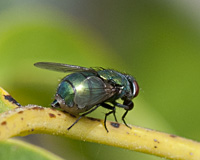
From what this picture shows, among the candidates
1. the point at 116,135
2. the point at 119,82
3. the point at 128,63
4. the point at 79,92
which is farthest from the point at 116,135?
the point at 128,63

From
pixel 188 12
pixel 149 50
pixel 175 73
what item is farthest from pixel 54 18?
pixel 188 12

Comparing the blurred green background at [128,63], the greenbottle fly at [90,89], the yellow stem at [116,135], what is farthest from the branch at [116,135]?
the blurred green background at [128,63]

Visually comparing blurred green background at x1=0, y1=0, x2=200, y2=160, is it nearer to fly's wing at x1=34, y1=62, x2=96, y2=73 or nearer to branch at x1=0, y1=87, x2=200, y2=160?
fly's wing at x1=34, y1=62, x2=96, y2=73

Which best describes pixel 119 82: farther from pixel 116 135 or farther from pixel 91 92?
pixel 116 135

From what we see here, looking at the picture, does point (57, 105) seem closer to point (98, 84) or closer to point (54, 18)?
point (98, 84)

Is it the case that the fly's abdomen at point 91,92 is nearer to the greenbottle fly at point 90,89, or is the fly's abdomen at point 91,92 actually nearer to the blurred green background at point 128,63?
the greenbottle fly at point 90,89

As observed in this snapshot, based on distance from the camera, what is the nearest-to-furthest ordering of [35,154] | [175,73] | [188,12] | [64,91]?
1. [35,154]
2. [64,91]
3. [175,73]
4. [188,12]

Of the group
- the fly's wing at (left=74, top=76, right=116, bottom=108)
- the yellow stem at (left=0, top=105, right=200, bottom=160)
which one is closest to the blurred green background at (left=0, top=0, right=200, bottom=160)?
the fly's wing at (left=74, top=76, right=116, bottom=108)
